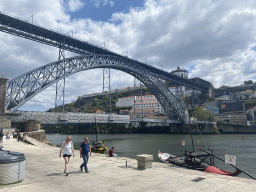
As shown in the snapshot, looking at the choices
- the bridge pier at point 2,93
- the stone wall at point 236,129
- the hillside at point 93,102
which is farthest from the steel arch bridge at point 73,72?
the hillside at point 93,102

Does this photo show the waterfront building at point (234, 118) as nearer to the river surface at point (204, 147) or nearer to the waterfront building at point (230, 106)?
the waterfront building at point (230, 106)

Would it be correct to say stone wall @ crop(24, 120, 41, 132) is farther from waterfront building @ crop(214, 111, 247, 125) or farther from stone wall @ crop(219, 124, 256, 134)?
waterfront building @ crop(214, 111, 247, 125)

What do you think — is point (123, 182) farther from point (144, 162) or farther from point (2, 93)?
point (2, 93)

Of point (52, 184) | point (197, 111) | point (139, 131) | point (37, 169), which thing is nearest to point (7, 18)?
point (37, 169)

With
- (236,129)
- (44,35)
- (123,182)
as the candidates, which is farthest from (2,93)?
(236,129)

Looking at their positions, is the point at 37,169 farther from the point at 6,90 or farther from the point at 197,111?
the point at 197,111

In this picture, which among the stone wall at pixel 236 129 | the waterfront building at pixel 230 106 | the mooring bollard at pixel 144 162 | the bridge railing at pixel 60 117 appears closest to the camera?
the mooring bollard at pixel 144 162

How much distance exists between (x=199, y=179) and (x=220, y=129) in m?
75.9

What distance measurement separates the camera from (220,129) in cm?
7400

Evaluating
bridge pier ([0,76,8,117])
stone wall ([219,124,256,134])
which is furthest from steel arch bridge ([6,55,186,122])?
stone wall ([219,124,256,134])

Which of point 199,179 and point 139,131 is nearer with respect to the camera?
point 199,179

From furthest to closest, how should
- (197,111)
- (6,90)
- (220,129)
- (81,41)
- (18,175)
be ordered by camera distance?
(197,111)
(220,129)
(81,41)
(6,90)
(18,175)

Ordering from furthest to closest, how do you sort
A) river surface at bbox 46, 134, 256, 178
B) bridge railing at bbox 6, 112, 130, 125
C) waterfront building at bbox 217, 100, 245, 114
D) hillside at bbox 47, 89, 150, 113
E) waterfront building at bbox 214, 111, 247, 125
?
hillside at bbox 47, 89, 150, 113 < waterfront building at bbox 217, 100, 245, 114 < waterfront building at bbox 214, 111, 247, 125 < bridge railing at bbox 6, 112, 130, 125 < river surface at bbox 46, 134, 256, 178

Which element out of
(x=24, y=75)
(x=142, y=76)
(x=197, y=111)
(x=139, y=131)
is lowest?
(x=139, y=131)
